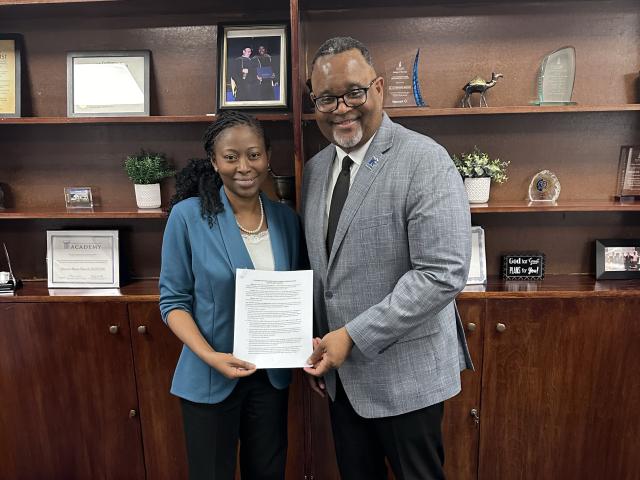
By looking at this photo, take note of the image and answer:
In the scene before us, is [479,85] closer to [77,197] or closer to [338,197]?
[338,197]

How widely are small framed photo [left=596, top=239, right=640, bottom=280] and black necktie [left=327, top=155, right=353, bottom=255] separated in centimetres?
138

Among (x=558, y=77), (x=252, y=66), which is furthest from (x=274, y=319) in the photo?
(x=558, y=77)

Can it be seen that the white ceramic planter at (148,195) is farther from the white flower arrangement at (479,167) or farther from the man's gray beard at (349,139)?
the white flower arrangement at (479,167)

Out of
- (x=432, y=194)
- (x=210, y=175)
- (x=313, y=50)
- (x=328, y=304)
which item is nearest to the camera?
(x=432, y=194)

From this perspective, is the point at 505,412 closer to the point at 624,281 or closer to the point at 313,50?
the point at 624,281

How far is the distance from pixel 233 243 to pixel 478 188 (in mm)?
1153

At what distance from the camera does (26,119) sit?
180 centimetres

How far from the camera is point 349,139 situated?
3.82 feet

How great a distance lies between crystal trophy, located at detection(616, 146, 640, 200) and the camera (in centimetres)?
183

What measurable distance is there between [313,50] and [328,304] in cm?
126

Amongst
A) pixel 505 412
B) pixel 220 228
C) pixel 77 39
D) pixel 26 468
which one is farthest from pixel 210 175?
pixel 26 468

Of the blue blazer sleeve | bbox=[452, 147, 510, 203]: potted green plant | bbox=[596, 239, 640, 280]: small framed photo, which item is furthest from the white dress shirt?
bbox=[596, 239, 640, 280]: small framed photo

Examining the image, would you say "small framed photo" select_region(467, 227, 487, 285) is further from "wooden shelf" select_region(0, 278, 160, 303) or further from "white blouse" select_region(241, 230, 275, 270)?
"wooden shelf" select_region(0, 278, 160, 303)

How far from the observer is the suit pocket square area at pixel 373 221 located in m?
1.10
